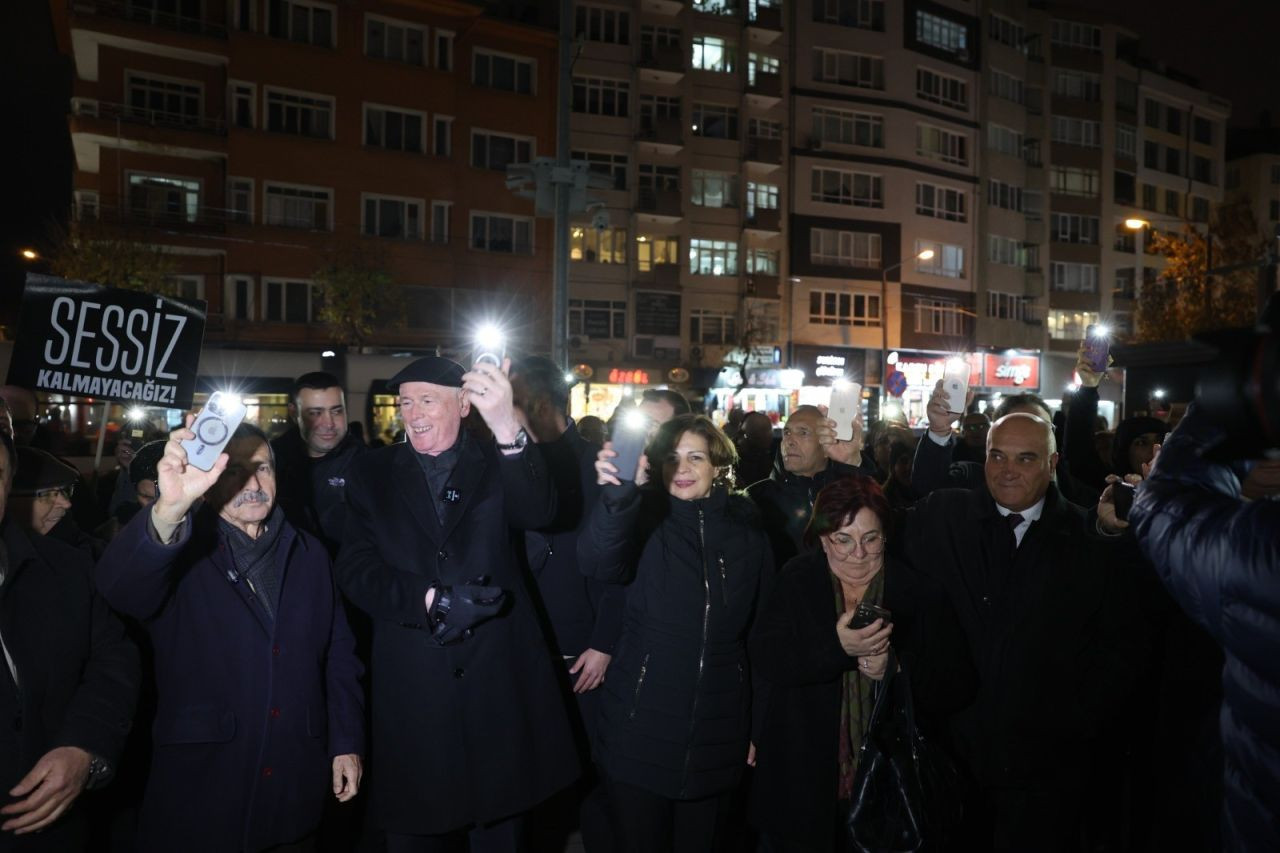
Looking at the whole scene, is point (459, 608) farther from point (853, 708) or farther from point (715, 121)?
point (715, 121)

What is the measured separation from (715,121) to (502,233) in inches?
474

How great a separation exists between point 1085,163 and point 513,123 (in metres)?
33.3

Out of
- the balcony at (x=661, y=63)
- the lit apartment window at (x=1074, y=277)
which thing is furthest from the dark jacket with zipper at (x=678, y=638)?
the lit apartment window at (x=1074, y=277)

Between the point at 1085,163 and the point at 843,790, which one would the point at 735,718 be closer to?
the point at 843,790

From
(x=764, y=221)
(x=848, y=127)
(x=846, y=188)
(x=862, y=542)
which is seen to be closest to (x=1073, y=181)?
(x=848, y=127)

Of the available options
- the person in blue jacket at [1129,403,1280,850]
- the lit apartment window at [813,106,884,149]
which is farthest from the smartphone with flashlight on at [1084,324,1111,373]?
the lit apartment window at [813,106,884,149]

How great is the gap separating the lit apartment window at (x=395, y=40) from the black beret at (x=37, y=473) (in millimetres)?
33261

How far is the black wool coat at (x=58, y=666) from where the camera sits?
3.09 metres

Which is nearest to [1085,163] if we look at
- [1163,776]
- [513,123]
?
[513,123]

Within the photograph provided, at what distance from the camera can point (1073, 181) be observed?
167 ft

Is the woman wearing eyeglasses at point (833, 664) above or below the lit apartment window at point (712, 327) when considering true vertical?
below

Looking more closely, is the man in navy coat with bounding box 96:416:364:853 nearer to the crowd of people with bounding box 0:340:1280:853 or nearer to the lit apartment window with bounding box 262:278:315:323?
the crowd of people with bounding box 0:340:1280:853

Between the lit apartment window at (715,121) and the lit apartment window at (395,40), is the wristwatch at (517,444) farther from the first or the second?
the lit apartment window at (715,121)

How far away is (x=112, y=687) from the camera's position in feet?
10.9
